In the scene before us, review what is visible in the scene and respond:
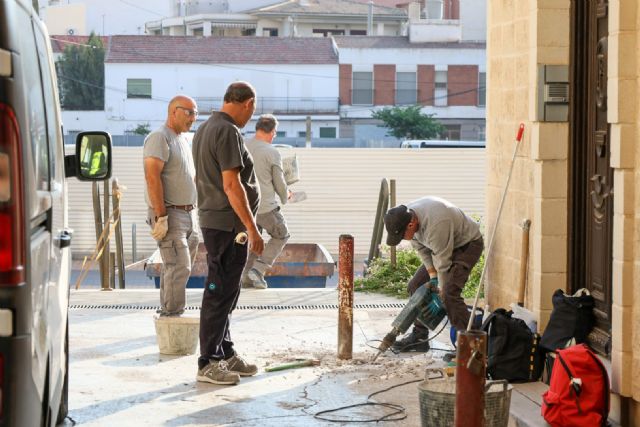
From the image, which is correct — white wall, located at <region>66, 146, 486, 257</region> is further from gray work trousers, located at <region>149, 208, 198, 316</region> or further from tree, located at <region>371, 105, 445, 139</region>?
tree, located at <region>371, 105, 445, 139</region>

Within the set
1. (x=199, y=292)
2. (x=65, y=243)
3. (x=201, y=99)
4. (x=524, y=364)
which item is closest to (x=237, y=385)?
(x=524, y=364)

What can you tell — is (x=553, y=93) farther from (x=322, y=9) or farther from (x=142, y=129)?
(x=322, y=9)

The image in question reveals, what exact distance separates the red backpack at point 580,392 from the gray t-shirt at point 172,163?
4402mm

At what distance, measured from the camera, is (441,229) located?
982cm

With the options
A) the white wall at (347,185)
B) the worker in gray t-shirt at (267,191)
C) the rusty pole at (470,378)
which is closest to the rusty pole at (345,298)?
the rusty pole at (470,378)

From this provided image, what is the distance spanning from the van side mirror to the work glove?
320 centimetres

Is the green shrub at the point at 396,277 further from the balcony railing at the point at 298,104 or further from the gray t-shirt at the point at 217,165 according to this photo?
the balcony railing at the point at 298,104

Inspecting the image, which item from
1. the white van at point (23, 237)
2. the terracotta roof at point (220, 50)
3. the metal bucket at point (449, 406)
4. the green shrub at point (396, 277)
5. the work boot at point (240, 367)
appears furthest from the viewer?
the terracotta roof at point (220, 50)

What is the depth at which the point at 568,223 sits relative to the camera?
9.16m

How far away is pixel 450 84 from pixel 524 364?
51.7 metres

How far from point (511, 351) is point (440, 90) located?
51.9 meters

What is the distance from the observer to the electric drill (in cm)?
1009

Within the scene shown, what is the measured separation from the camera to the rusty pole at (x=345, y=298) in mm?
9922

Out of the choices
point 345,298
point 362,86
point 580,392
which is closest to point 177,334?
point 345,298
